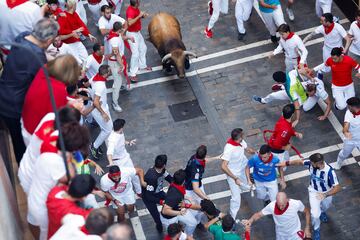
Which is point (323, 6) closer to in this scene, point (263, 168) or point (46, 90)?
point (263, 168)

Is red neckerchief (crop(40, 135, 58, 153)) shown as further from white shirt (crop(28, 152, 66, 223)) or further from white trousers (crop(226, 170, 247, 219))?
white trousers (crop(226, 170, 247, 219))

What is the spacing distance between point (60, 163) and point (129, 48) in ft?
30.4

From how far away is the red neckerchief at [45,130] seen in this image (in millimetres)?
7695

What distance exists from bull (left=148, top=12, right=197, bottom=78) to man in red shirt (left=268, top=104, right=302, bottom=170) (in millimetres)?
3735

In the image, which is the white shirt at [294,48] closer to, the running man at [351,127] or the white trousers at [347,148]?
the running man at [351,127]

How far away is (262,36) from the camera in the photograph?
17562 millimetres

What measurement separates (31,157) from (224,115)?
799cm

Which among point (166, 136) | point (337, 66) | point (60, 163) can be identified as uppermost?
point (60, 163)

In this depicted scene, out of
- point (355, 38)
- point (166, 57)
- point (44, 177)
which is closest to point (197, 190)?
point (166, 57)

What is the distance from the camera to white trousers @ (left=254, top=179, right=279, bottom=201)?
41.3 ft

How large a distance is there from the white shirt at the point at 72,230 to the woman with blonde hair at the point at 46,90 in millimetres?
1445

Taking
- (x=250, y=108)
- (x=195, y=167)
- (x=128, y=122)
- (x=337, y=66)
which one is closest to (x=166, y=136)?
(x=128, y=122)

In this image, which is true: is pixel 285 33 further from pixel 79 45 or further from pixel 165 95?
pixel 79 45

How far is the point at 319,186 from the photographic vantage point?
1226 centimetres
